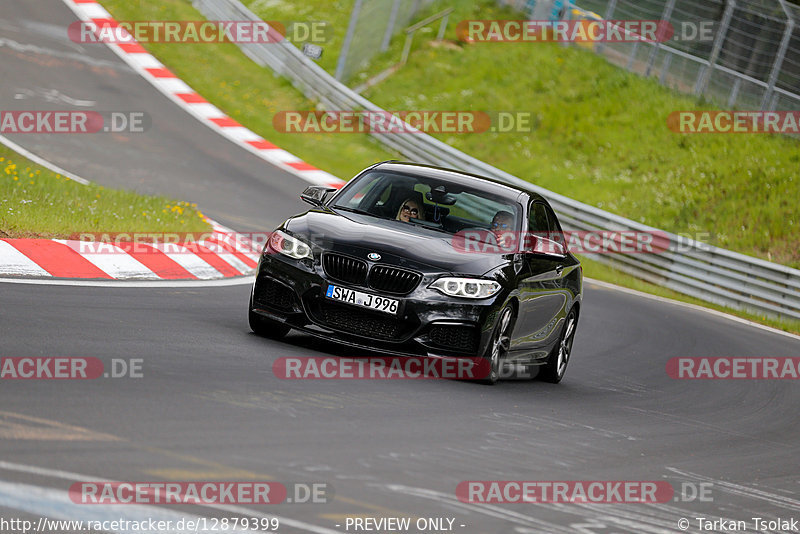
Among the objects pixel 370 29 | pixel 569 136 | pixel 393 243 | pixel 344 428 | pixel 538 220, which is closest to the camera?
pixel 344 428

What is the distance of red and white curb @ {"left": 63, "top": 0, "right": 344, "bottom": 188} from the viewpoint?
23406 mm

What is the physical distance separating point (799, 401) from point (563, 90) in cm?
2064

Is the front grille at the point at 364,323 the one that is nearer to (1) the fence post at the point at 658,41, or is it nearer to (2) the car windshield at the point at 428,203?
(2) the car windshield at the point at 428,203

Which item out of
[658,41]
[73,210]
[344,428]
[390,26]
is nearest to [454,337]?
[344,428]

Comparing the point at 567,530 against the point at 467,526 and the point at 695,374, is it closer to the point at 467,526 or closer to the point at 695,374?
the point at 467,526

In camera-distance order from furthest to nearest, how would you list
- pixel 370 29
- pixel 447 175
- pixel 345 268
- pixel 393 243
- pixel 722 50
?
pixel 370 29 < pixel 722 50 < pixel 447 175 < pixel 393 243 < pixel 345 268

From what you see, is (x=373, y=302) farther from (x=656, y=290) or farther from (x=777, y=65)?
(x=777, y=65)

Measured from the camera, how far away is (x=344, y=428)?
656cm

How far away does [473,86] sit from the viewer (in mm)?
31766

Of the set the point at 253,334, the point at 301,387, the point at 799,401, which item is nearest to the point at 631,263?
the point at 799,401

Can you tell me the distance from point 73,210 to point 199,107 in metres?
13.0

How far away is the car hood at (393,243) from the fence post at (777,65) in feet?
63.4

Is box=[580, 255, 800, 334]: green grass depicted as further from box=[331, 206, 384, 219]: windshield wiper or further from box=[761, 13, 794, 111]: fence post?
box=[331, 206, 384, 219]: windshield wiper

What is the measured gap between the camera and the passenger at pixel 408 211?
965cm
